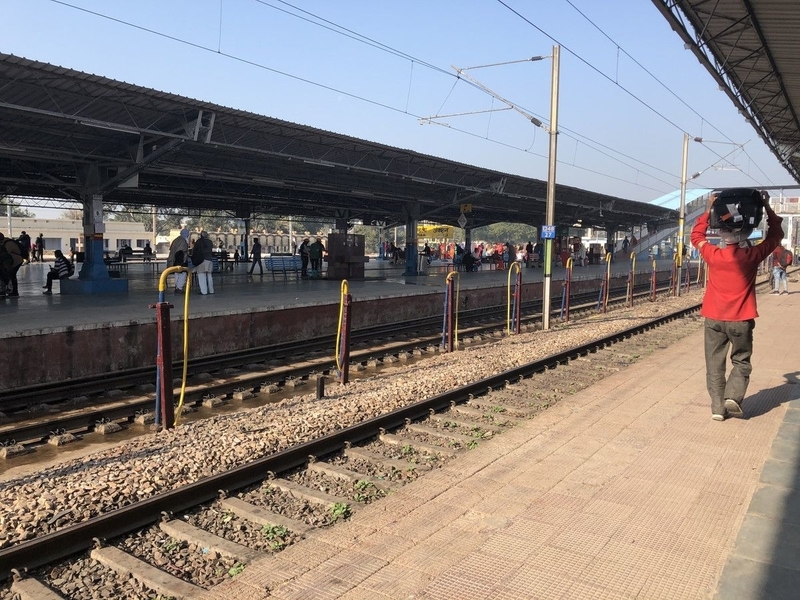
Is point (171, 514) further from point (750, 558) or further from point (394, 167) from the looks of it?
point (394, 167)

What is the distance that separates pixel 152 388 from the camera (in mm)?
9508

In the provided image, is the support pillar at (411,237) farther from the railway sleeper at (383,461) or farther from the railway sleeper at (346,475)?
the railway sleeper at (346,475)

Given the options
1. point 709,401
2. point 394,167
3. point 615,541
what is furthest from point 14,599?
point 394,167

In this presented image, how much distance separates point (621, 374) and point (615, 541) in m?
5.89

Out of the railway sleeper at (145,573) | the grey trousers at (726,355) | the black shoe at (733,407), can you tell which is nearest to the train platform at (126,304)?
the railway sleeper at (145,573)

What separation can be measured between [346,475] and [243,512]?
0.98 metres

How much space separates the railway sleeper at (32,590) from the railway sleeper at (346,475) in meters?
2.22

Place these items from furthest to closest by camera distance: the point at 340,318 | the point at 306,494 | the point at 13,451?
the point at 340,318, the point at 13,451, the point at 306,494

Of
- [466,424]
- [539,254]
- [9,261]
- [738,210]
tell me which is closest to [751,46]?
[738,210]

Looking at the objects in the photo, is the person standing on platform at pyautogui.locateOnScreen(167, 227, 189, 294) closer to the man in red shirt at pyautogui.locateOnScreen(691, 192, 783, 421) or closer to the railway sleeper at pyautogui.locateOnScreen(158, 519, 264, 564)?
the railway sleeper at pyautogui.locateOnScreen(158, 519, 264, 564)

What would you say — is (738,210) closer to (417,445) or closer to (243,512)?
(417,445)

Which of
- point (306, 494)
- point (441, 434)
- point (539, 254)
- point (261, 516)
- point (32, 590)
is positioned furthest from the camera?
point (539, 254)

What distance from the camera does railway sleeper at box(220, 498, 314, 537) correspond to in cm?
420

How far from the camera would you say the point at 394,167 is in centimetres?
2298
